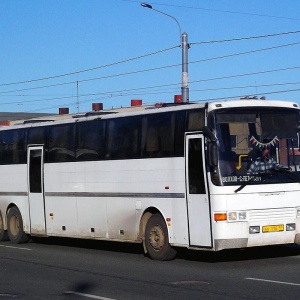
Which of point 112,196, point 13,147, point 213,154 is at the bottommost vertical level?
point 112,196

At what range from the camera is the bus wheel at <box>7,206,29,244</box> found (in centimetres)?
2406

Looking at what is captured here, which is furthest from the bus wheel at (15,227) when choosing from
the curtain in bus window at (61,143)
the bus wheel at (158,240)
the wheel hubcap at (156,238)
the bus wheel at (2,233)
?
the wheel hubcap at (156,238)

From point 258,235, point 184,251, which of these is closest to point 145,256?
point 184,251

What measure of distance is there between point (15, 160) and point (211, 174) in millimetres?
9283

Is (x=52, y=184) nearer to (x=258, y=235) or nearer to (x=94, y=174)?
(x=94, y=174)

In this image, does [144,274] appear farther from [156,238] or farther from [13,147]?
[13,147]

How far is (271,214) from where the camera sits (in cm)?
1678

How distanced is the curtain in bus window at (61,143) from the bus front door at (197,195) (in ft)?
16.7

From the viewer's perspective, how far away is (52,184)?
22297 mm

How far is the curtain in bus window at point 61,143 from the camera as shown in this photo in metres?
21.5

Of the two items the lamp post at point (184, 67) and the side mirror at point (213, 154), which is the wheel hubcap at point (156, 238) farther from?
the lamp post at point (184, 67)

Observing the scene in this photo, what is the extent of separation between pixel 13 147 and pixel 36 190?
2.02 metres

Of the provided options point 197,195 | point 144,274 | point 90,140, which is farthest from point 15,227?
point 144,274

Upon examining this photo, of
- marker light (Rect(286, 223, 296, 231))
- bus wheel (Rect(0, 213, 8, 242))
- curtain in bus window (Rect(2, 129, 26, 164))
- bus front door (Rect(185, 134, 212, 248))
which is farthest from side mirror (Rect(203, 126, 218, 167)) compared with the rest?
bus wheel (Rect(0, 213, 8, 242))
